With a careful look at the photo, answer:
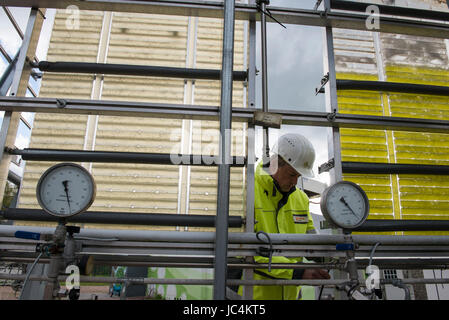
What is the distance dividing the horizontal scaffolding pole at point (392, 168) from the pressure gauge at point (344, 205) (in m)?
0.46

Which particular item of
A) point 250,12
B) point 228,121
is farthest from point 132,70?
point 228,121

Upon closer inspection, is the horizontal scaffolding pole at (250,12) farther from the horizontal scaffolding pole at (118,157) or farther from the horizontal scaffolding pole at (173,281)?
the horizontal scaffolding pole at (173,281)

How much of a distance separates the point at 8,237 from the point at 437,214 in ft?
10.9

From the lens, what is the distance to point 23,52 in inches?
96.2

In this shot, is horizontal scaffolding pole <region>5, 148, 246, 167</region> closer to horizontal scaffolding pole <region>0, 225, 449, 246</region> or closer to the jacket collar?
the jacket collar

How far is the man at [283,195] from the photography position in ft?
7.57

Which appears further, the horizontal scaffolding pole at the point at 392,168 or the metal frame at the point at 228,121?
the horizontal scaffolding pole at the point at 392,168

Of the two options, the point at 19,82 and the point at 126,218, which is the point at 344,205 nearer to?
the point at 126,218

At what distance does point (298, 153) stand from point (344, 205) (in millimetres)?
585

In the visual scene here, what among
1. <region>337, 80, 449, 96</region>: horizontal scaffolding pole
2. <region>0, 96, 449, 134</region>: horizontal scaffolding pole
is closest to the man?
<region>0, 96, 449, 134</region>: horizontal scaffolding pole

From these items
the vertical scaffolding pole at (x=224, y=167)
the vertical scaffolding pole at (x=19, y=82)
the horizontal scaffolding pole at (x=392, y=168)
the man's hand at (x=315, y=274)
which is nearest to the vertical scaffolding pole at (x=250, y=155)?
the man's hand at (x=315, y=274)

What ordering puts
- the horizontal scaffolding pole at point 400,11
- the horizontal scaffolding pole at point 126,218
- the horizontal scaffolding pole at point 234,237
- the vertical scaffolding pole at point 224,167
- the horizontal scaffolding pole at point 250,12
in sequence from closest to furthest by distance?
the vertical scaffolding pole at point 224,167, the horizontal scaffolding pole at point 234,237, the horizontal scaffolding pole at point 126,218, the horizontal scaffolding pole at point 250,12, the horizontal scaffolding pole at point 400,11

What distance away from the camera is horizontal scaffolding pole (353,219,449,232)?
2.43 m
